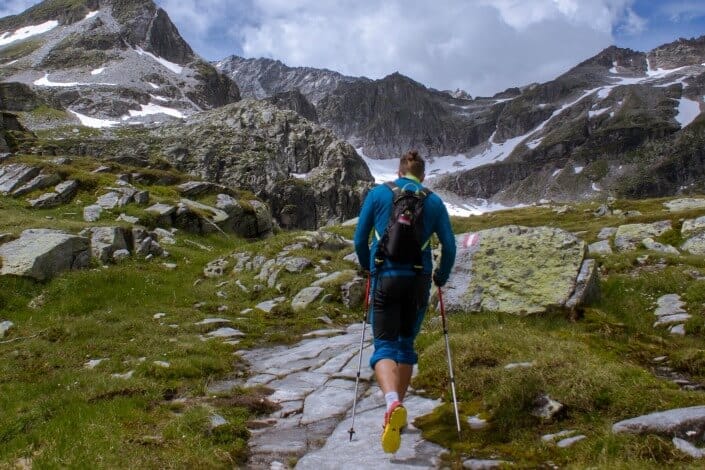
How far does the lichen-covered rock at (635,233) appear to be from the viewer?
35.4 meters

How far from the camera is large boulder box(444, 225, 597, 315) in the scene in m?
14.4

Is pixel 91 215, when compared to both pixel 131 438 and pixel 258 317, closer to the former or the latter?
pixel 258 317

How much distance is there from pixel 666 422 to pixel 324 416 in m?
5.33

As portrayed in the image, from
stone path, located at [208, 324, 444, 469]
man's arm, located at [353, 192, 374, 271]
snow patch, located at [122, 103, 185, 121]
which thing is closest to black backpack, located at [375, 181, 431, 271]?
man's arm, located at [353, 192, 374, 271]

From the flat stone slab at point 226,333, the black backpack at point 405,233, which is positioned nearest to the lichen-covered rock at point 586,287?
the black backpack at point 405,233

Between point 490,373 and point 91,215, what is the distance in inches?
1222

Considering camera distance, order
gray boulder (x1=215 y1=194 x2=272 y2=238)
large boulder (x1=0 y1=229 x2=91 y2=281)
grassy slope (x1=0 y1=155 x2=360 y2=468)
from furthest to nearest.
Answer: gray boulder (x1=215 y1=194 x2=272 y2=238) < large boulder (x1=0 y1=229 x2=91 y2=281) < grassy slope (x1=0 y1=155 x2=360 y2=468)

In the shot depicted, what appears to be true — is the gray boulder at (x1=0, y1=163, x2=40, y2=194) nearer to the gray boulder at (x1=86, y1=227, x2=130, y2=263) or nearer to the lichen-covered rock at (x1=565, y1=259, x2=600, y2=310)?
the gray boulder at (x1=86, y1=227, x2=130, y2=263)

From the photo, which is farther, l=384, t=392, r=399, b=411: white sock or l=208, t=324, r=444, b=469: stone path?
l=208, t=324, r=444, b=469: stone path

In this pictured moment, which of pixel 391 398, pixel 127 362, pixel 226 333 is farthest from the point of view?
pixel 226 333

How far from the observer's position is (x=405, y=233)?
735 centimetres

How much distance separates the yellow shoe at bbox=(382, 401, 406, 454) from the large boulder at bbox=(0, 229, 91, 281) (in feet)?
59.3

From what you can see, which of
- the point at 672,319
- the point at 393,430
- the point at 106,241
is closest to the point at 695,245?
the point at 672,319

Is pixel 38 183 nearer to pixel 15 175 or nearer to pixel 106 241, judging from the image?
pixel 15 175
